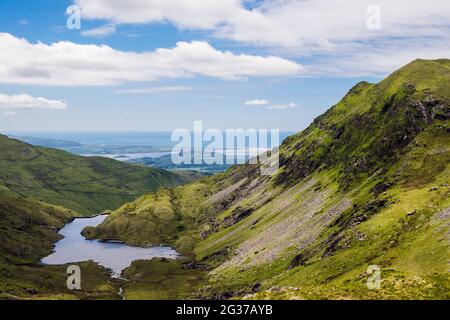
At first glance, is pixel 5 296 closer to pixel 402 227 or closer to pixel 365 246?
pixel 365 246

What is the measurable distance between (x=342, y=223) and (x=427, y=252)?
6811 centimetres

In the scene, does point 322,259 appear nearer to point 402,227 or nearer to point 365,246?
point 365,246

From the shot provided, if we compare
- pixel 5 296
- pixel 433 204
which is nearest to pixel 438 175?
pixel 433 204

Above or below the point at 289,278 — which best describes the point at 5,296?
below

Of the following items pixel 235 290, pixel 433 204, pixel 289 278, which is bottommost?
pixel 235 290

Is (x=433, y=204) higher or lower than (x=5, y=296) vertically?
higher
